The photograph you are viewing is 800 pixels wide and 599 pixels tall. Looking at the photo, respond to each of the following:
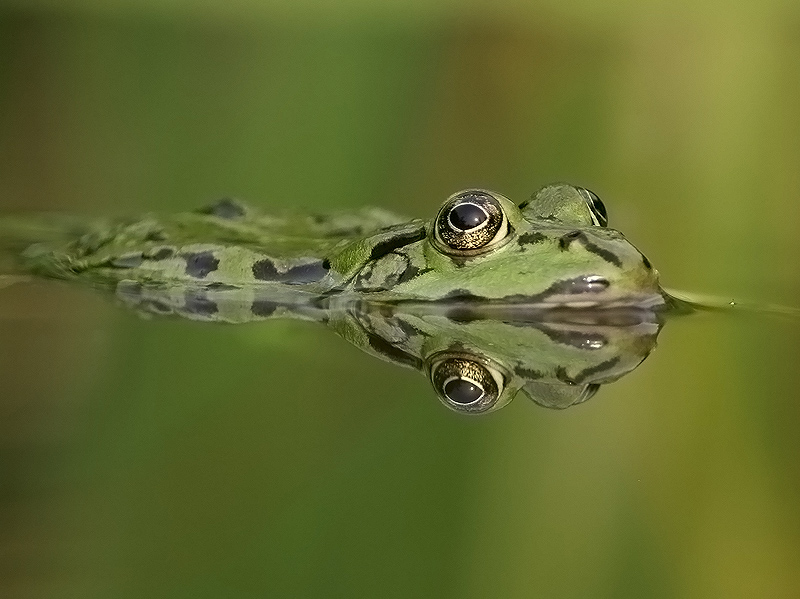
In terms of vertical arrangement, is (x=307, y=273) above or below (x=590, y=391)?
above

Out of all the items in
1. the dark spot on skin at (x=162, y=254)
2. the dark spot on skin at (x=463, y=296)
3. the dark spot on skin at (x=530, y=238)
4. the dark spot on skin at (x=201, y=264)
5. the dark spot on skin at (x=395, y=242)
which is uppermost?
the dark spot on skin at (x=162, y=254)

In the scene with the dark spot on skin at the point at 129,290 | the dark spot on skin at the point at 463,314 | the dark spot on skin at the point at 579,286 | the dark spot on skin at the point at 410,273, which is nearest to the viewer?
the dark spot on skin at the point at 579,286

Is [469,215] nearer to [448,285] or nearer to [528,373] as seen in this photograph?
[448,285]

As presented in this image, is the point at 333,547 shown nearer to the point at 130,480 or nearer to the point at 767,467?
the point at 130,480

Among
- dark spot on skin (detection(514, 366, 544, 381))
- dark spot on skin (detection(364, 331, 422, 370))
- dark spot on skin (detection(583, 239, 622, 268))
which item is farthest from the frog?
dark spot on skin (detection(514, 366, 544, 381))

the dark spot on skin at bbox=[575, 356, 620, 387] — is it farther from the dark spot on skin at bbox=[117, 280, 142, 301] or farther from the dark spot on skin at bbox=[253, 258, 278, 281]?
the dark spot on skin at bbox=[117, 280, 142, 301]

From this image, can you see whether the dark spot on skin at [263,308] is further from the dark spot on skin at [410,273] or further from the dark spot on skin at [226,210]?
the dark spot on skin at [226,210]

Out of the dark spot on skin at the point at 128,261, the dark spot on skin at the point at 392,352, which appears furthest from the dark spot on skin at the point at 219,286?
the dark spot on skin at the point at 392,352

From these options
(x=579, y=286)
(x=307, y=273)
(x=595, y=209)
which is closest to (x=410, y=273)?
(x=307, y=273)
